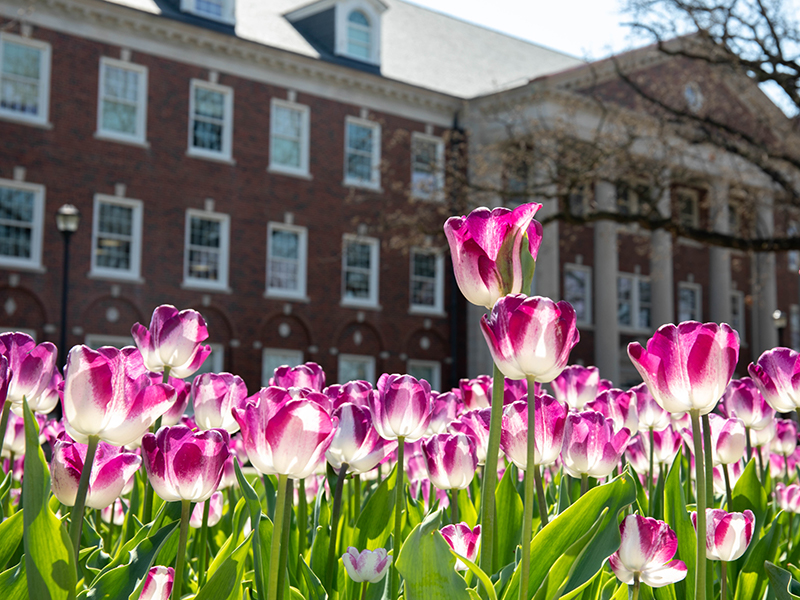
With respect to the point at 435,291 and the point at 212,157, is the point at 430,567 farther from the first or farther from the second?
the point at 435,291

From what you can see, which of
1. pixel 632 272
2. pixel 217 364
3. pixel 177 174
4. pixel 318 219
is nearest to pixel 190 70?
pixel 177 174

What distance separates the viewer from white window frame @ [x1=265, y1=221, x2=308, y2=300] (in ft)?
71.2

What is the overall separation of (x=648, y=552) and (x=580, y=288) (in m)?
27.3

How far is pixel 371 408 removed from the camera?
→ 5.65 ft

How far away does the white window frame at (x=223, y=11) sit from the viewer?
2128cm

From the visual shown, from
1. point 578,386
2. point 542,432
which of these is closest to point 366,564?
point 542,432

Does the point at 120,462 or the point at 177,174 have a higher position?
the point at 177,174

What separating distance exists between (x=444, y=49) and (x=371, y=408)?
28182mm

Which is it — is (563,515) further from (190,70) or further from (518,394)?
(190,70)

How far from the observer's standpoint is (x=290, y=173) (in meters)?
22.1

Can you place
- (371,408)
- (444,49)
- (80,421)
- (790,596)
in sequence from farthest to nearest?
(444,49) < (371,408) < (790,596) < (80,421)

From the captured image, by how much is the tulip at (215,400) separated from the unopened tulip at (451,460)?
1.72ft

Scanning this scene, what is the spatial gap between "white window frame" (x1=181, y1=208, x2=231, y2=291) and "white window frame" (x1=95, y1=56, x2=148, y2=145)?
207 centimetres

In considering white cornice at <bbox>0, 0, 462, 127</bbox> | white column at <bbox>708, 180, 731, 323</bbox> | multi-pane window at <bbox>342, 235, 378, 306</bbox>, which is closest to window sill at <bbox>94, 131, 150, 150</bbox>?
white cornice at <bbox>0, 0, 462, 127</bbox>
